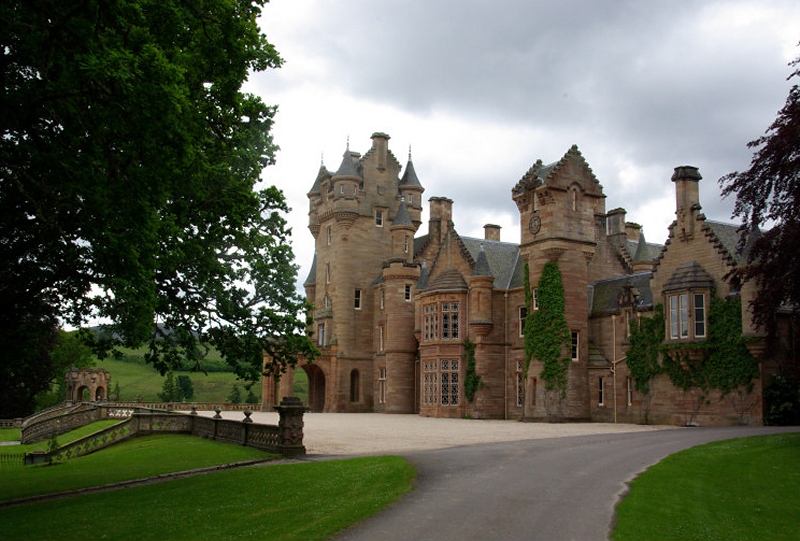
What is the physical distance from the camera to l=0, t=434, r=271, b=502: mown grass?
822 inches

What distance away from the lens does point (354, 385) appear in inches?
2308

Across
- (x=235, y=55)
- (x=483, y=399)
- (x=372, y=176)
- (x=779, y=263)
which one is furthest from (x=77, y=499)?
(x=372, y=176)

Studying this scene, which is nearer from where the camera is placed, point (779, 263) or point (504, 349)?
Result: point (779, 263)

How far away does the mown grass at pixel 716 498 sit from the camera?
38.8 feet

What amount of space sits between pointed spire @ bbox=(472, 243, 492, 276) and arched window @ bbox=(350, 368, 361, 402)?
17.3 m

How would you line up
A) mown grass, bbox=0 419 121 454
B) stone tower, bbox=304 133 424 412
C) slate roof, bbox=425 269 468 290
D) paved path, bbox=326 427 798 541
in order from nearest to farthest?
paved path, bbox=326 427 798 541, mown grass, bbox=0 419 121 454, slate roof, bbox=425 269 468 290, stone tower, bbox=304 133 424 412

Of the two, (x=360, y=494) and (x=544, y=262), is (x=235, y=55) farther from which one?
(x=544, y=262)

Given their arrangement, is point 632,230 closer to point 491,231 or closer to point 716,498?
point 491,231

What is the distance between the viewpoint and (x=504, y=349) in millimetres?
45219

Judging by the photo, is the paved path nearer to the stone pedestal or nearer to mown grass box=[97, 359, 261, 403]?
the stone pedestal

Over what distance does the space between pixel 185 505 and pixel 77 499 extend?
4206 mm

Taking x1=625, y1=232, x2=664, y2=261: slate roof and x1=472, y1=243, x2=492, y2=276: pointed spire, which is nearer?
x1=472, y1=243, x2=492, y2=276: pointed spire

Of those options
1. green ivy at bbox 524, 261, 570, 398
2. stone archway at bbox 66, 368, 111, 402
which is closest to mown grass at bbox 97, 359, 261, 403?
stone archway at bbox 66, 368, 111, 402

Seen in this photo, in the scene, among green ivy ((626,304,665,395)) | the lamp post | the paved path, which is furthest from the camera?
the lamp post
